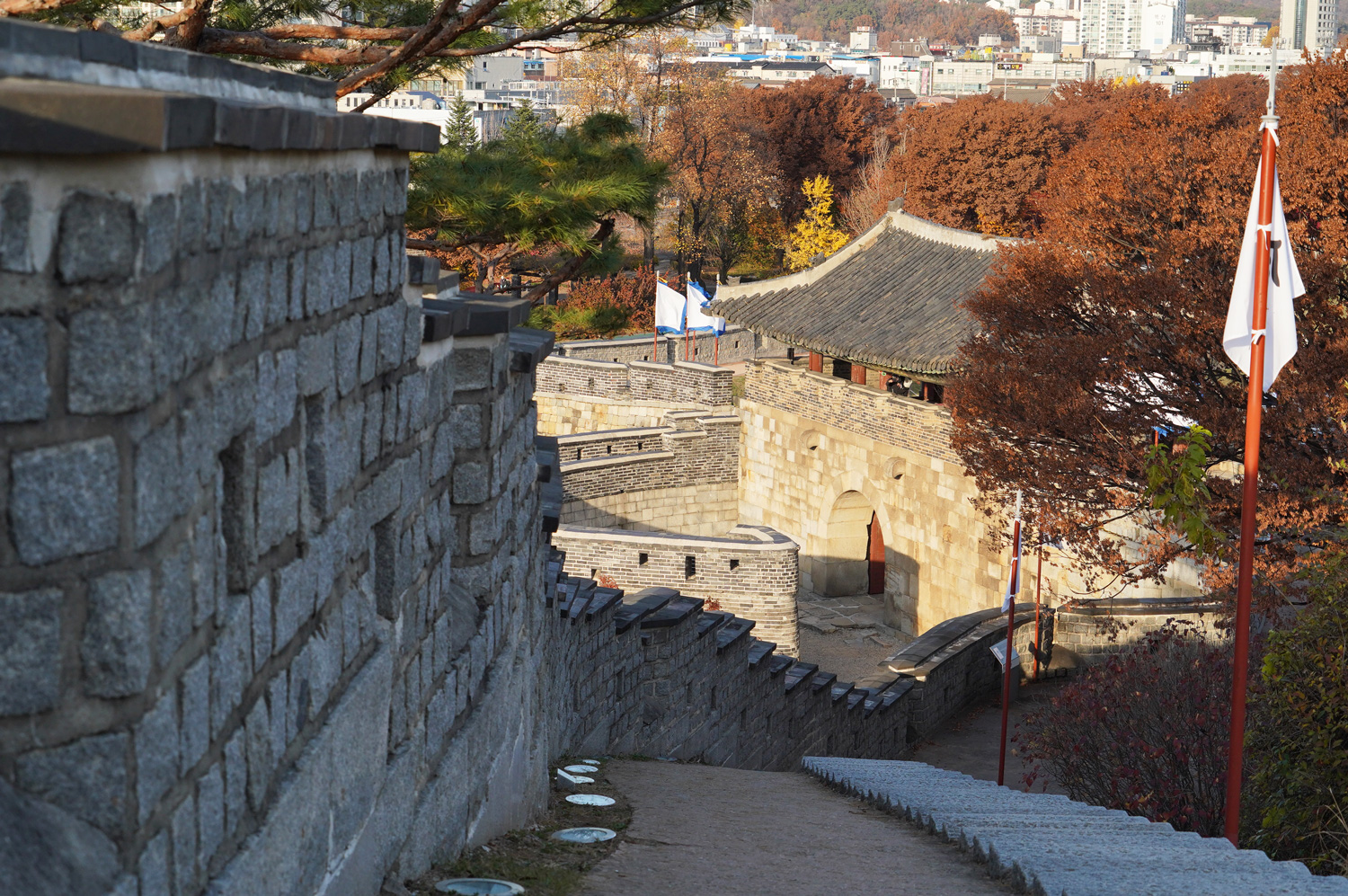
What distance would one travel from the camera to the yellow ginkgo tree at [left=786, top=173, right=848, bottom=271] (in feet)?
151

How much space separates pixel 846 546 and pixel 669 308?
8.55m

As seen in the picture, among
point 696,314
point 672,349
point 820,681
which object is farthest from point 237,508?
point 672,349

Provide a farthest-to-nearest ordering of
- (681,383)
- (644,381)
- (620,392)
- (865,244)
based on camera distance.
→ (620,392) < (644,381) < (681,383) < (865,244)

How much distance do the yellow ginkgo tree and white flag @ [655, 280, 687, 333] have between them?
1406 centimetres

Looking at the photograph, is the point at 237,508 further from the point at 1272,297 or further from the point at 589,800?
the point at 1272,297

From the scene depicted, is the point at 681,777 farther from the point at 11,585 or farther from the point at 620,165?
the point at 620,165

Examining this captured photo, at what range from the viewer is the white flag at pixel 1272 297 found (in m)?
9.35

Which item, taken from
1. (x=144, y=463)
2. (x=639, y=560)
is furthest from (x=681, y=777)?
(x=639, y=560)

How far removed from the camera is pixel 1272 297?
945 cm

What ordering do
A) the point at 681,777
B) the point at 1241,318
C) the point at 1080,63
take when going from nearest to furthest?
the point at 681,777
the point at 1241,318
the point at 1080,63

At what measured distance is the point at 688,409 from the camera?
1143 inches

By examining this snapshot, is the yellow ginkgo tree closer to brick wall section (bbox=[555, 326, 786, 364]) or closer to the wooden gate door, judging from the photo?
brick wall section (bbox=[555, 326, 786, 364])

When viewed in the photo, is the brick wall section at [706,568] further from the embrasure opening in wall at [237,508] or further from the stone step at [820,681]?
the embrasure opening in wall at [237,508]

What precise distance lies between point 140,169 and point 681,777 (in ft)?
23.0
